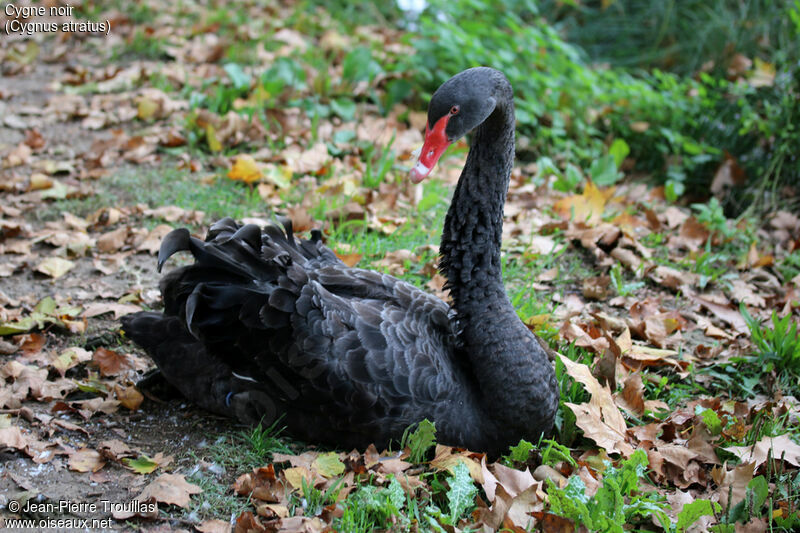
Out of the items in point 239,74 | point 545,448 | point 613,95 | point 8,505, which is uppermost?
point 613,95

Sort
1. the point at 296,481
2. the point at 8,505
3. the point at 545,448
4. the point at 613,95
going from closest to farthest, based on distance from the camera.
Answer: the point at 8,505 < the point at 296,481 < the point at 545,448 < the point at 613,95

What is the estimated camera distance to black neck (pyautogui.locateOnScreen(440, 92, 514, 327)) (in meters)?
2.83

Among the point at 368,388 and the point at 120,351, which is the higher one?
the point at 368,388

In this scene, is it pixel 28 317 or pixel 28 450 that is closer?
pixel 28 450

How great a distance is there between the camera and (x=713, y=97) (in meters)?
5.75

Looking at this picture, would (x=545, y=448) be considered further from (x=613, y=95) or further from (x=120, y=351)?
(x=613, y=95)

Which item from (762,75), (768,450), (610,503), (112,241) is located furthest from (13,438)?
(762,75)

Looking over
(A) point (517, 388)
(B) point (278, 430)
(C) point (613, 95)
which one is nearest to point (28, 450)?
(B) point (278, 430)

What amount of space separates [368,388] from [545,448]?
75 centimetres

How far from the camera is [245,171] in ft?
15.9

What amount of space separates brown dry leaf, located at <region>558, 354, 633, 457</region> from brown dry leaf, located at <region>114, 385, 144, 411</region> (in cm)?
181

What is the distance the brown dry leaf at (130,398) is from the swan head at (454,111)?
1.57m

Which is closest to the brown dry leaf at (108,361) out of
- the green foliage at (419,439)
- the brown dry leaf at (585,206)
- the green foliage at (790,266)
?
the green foliage at (419,439)

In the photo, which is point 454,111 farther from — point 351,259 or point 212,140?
point 212,140
